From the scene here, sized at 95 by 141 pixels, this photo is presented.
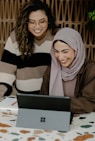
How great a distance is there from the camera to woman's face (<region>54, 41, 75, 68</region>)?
2.00 metres

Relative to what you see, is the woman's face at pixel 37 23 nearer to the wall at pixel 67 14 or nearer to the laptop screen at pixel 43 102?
the wall at pixel 67 14

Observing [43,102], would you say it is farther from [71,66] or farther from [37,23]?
[37,23]

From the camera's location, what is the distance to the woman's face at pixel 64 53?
78.7 inches

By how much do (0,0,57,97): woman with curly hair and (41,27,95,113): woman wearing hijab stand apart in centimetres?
58

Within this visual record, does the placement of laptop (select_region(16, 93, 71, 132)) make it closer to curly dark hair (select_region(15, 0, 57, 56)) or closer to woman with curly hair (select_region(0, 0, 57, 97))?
woman with curly hair (select_region(0, 0, 57, 97))

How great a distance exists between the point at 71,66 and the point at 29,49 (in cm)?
72

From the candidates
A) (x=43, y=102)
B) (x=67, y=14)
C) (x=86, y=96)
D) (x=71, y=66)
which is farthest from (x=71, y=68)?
(x=67, y=14)

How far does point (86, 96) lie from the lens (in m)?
1.90

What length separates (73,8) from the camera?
3084 millimetres

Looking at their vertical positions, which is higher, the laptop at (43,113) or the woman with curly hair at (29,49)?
the woman with curly hair at (29,49)

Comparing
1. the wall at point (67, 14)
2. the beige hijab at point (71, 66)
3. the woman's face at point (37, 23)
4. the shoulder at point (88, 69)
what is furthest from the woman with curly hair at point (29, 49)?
the shoulder at point (88, 69)

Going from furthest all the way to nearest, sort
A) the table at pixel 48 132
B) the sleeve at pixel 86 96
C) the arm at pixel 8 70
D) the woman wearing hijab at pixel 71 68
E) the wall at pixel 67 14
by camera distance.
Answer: the wall at pixel 67 14 → the arm at pixel 8 70 → the woman wearing hijab at pixel 71 68 → the sleeve at pixel 86 96 → the table at pixel 48 132

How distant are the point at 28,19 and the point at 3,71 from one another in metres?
0.48

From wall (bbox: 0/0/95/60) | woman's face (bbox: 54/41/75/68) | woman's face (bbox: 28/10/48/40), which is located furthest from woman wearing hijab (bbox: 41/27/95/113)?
wall (bbox: 0/0/95/60)
